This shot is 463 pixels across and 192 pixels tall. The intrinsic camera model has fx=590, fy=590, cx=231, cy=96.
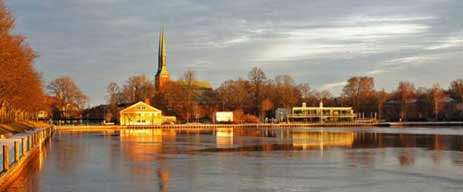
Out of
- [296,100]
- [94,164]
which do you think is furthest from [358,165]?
[296,100]

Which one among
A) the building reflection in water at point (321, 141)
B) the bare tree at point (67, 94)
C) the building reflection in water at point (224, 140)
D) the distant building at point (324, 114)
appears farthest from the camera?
the distant building at point (324, 114)

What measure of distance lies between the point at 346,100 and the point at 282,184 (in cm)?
16038

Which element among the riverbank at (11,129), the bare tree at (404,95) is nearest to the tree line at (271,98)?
the bare tree at (404,95)

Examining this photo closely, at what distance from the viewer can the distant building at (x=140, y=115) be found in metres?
126

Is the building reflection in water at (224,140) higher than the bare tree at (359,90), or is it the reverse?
the bare tree at (359,90)

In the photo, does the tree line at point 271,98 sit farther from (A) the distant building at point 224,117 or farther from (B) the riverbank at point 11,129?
(B) the riverbank at point 11,129

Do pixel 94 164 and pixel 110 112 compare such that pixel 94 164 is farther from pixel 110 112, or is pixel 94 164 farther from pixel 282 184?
pixel 110 112

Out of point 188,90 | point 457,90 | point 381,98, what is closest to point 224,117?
point 188,90

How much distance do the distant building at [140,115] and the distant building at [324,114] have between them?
48.2 metres

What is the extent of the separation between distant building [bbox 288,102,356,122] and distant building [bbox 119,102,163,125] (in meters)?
48.2

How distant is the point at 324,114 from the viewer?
17262cm

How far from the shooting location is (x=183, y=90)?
13762 cm

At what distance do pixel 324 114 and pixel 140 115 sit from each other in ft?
215

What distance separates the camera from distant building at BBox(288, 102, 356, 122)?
16362 centimetres
